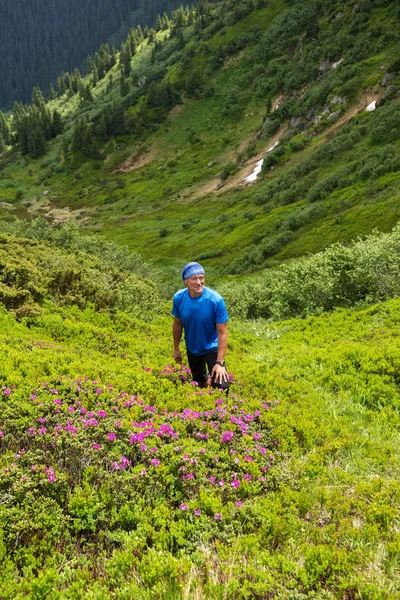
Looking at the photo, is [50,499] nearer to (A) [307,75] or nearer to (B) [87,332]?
(B) [87,332]

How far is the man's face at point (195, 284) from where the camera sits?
22.7 ft

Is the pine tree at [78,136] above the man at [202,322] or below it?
above

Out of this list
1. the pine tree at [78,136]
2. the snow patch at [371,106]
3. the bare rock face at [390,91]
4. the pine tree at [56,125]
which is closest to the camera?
the bare rock face at [390,91]

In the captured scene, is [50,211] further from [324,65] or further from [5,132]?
[5,132]

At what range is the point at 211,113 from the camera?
13625 cm

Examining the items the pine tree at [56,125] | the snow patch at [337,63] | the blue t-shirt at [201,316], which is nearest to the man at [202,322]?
the blue t-shirt at [201,316]

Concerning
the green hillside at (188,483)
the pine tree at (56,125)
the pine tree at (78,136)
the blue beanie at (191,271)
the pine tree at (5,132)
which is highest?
the pine tree at (5,132)

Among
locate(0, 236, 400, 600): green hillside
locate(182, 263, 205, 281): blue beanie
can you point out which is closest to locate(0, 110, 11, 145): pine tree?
locate(0, 236, 400, 600): green hillside

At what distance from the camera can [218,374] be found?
725cm

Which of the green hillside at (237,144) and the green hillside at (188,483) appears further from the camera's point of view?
the green hillside at (237,144)

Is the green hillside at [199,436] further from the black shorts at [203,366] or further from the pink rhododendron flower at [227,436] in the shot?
the black shorts at [203,366]

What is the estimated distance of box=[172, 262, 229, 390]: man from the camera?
7.03 metres

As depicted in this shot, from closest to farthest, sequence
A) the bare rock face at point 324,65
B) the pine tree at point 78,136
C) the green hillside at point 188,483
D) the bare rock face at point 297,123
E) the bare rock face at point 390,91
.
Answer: the green hillside at point 188,483 < the bare rock face at point 390,91 < the bare rock face at point 297,123 < the bare rock face at point 324,65 < the pine tree at point 78,136

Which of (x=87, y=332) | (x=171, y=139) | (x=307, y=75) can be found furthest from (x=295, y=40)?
(x=87, y=332)
